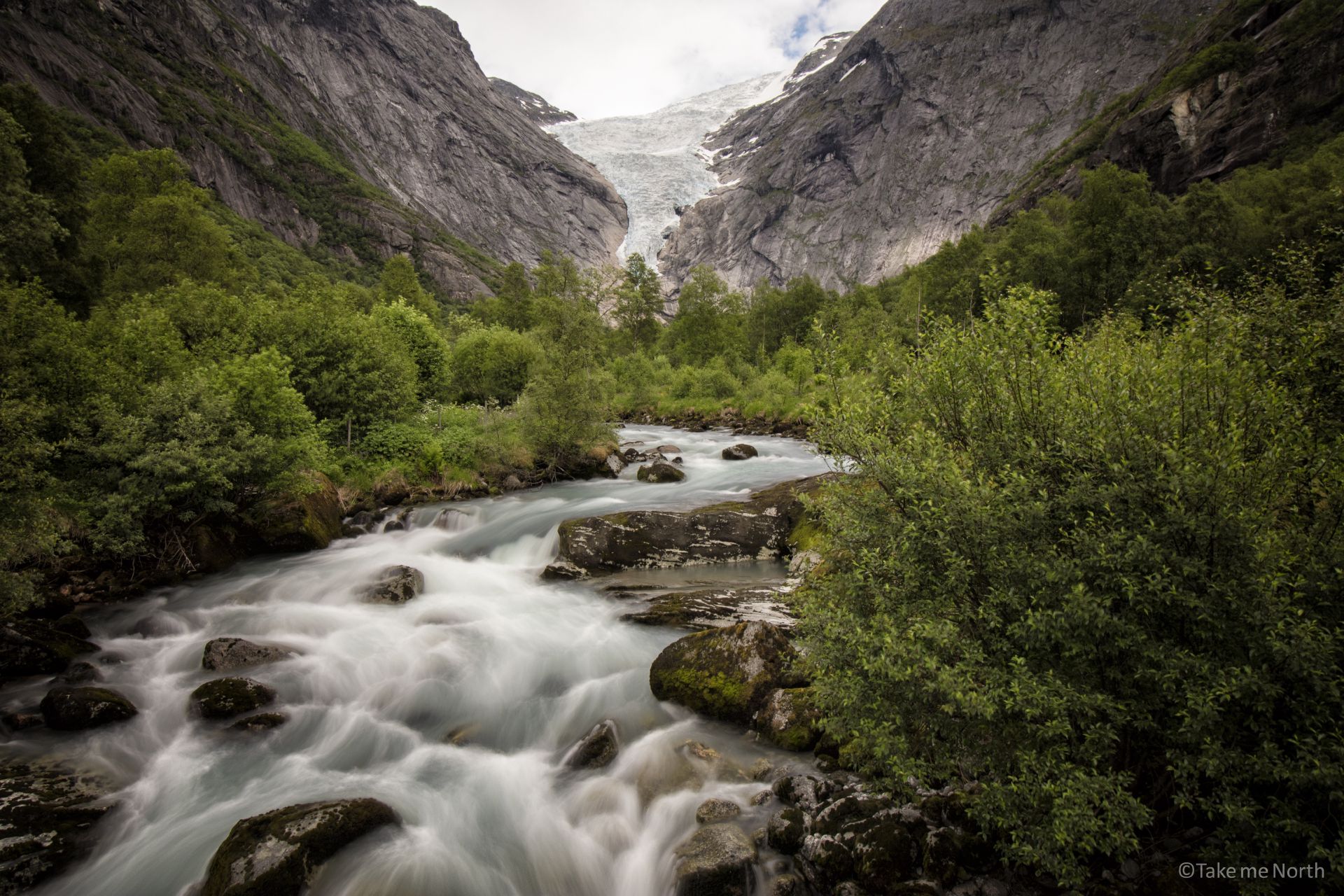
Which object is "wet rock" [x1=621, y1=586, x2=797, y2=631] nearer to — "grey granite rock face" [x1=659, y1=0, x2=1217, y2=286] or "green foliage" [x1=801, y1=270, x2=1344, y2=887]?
"green foliage" [x1=801, y1=270, x2=1344, y2=887]

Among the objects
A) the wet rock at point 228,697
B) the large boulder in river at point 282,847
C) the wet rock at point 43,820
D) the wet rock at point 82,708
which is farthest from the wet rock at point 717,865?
the wet rock at point 82,708

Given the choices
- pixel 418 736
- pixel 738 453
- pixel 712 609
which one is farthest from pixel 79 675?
pixel 738 453

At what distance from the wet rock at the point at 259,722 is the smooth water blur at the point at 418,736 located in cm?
16

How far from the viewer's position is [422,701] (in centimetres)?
1090

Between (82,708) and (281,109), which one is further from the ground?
(281,109)

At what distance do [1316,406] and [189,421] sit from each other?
19.6 m

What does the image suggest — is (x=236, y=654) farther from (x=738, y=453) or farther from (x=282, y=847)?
(x=738, y=453)

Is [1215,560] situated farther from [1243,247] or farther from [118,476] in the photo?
[1243,247]

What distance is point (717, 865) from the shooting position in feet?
21.2

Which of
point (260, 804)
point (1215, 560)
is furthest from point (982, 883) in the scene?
point (260, 804)

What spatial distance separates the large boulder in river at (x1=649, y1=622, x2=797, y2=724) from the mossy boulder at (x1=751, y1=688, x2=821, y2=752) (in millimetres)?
229

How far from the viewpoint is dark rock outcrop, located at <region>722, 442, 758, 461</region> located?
1217 inches

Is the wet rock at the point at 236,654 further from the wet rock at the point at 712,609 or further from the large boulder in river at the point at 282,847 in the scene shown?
the wet rock at the point at 712,609

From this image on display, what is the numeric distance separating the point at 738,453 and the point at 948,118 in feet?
616
